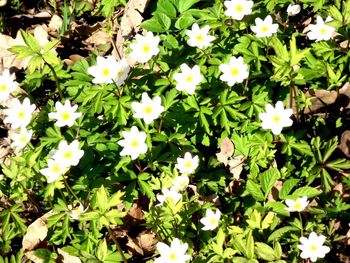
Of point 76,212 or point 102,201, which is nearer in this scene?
point 102,201

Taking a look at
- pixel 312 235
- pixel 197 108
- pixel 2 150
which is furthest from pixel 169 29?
pixel 312 235

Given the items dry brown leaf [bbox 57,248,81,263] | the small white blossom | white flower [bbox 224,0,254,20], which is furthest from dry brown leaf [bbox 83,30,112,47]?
dry brown leaf [bbox 57,248,81,263]

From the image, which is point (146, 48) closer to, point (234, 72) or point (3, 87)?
point (234, 72)

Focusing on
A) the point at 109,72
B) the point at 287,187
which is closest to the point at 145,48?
the point at 109,72

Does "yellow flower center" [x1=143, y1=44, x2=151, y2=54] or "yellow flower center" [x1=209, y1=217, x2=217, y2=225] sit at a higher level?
"yellow flower center" [x1=143, y1=44, x2=151, y2=54]

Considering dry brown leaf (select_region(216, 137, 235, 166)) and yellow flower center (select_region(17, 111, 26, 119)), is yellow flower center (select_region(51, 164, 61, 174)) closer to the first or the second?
yellow flower center (select_region(17, 111, 26, 119))

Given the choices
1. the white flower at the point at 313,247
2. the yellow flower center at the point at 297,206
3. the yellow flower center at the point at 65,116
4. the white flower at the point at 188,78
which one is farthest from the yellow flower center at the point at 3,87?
the white flower at the point at 313,247
